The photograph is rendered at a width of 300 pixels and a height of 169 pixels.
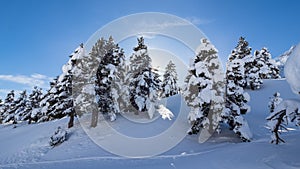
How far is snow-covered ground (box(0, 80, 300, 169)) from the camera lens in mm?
10977

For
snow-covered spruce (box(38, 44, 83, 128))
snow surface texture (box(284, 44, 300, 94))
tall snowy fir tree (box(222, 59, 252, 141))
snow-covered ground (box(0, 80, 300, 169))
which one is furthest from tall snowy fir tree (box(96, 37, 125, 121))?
snow surface texture (box(284, 44, 300, 94))

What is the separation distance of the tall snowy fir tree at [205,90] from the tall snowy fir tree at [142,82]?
7581 millimetres

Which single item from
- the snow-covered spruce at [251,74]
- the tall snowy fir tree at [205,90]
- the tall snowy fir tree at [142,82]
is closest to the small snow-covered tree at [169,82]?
the snow-covered spruce at [251,74]

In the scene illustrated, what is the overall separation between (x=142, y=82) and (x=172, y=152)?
1339 centimetres

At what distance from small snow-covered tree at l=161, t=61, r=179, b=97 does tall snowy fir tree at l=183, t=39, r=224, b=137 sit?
3478 centimetres

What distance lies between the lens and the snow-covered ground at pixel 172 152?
1098cm

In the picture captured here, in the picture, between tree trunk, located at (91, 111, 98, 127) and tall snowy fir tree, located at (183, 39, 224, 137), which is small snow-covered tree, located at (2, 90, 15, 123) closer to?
tree trunk, located at (91, 111, 98, 127)

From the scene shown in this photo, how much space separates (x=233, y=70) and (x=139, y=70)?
1264 cm

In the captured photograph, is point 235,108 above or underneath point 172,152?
above

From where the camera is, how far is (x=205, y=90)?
22.8 meters

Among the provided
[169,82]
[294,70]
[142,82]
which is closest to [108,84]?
[142,82]

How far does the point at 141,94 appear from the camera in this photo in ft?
102

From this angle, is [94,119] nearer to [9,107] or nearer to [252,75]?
[252,75]

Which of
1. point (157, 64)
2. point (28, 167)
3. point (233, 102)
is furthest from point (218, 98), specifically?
point (28, 167)
